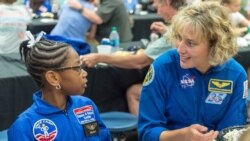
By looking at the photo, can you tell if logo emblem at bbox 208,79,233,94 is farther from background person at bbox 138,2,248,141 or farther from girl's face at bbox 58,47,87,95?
girl's face at bbox 58,47,87,95

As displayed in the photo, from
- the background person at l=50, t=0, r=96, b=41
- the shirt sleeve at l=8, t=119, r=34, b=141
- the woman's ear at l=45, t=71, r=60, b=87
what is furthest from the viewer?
the background person at l=50, t=0, r=96, b=41

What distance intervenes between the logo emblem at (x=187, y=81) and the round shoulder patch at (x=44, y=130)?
649 millimetres

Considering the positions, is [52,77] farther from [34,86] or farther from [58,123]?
[34,86]

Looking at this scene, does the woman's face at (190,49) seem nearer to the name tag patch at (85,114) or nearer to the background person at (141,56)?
the name tag patch at (85,114)

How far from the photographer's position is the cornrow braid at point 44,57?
1.83 m

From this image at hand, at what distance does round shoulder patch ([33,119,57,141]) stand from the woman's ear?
153 millimetres

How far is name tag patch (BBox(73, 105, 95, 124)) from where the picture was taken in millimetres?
1899

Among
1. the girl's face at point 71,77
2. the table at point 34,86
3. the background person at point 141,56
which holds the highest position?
the girl's face at point 71,77

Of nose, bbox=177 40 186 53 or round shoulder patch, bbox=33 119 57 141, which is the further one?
nose, bbox=177 40 186 53

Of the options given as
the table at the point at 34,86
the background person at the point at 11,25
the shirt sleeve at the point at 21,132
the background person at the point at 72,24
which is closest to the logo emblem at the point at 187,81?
the shirt sleeve at the point at 21,132

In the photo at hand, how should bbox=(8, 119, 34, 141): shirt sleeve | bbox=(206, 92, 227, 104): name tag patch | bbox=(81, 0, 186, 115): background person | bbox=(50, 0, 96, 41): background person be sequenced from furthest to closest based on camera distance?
bbox=(50, 0, 96, 41): background person → bbox=(81, 0, 186, 115): background person → bbox=(206, 92, 227, 104): name tag patch → bbox=(8, 119, 34, 141): shirt sleeve

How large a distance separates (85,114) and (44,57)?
0.30 meters

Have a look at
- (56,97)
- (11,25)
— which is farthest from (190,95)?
(11,25)

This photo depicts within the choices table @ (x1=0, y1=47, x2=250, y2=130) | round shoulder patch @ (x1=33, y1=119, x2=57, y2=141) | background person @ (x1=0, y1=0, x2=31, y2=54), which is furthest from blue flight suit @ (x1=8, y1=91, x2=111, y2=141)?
background person @ (x1=0, y1=0, x2=31, y2=54)
